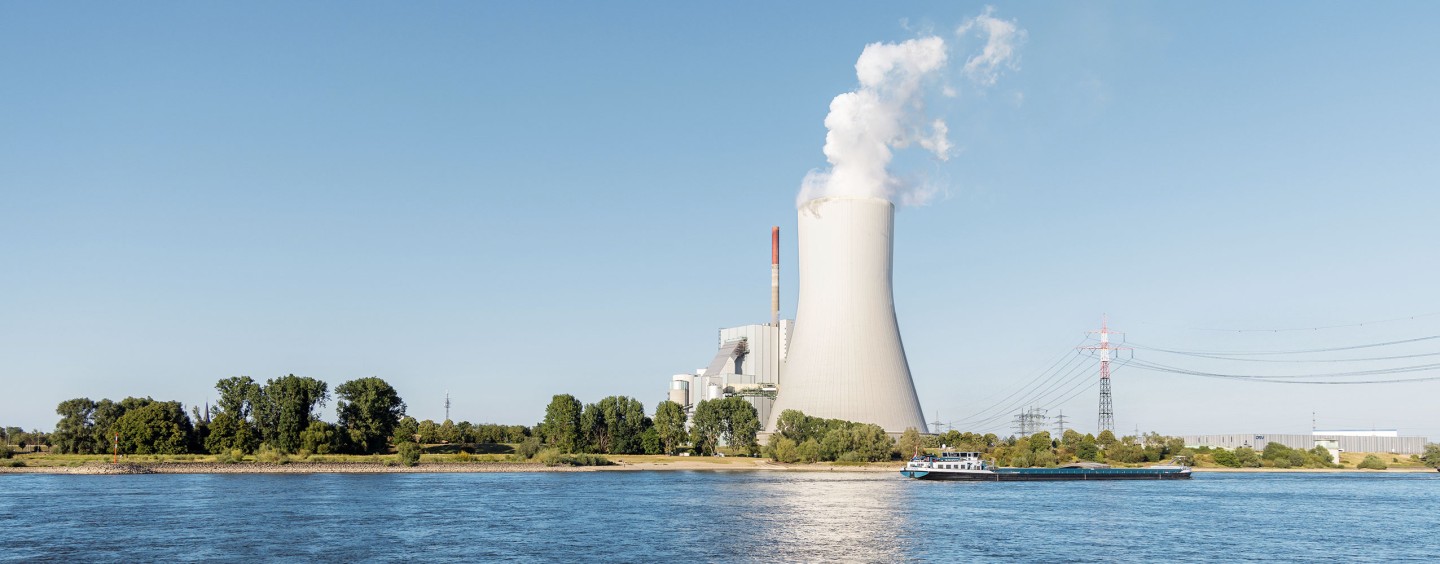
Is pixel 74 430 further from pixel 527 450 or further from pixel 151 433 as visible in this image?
pixel 527 450

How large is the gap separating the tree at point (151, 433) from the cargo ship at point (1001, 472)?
161 feet

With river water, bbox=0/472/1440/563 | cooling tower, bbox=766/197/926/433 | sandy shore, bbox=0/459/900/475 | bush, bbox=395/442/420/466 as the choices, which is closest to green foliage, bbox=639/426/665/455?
sandy shore, bbox=0/459/900/475

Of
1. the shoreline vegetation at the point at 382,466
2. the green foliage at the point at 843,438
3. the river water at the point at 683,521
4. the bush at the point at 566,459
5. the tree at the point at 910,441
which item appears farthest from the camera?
the bush at the point at 566,459

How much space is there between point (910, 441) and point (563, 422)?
91.8 feet

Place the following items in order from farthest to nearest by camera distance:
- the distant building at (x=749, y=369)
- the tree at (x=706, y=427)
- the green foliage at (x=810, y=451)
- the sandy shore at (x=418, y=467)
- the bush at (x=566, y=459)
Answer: the distant building at (x=749, y=369) → the tree at (x=706, y=427) → the bush at (x=566, y=459) → the green foliage at (x=810, y=451) → the sandy shore at (x=418, y=467)

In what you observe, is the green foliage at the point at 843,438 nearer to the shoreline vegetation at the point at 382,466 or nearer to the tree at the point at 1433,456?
the shoreline vegetation at the point at 382,466

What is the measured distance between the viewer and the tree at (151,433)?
7356 centimetres

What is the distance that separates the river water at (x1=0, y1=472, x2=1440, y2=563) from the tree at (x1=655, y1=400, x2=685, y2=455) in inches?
1185

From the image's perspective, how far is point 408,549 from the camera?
30.2 metres

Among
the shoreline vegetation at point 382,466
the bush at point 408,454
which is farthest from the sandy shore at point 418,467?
the bush at point 408,454

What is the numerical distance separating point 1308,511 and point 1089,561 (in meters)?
23.8

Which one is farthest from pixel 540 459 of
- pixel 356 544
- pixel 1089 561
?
pixel 1089 561

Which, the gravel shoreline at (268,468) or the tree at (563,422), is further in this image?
the tree at (563,422)

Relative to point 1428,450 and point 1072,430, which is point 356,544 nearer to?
point 1072,430
